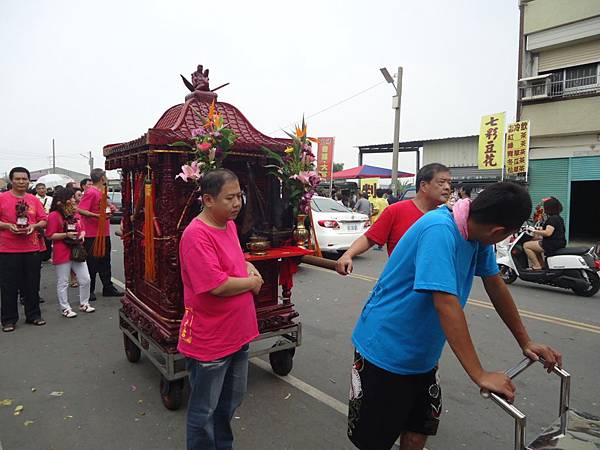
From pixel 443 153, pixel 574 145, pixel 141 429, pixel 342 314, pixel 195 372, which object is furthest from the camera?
pixel 443 153

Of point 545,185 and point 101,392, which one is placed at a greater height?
point 545,185

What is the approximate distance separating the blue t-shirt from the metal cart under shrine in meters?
1.55

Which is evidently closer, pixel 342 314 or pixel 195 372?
pixel 195 372

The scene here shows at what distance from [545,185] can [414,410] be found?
47.0 ft

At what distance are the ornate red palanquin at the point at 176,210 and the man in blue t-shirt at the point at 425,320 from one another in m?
1.57

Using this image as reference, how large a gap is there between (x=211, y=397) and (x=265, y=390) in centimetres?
139

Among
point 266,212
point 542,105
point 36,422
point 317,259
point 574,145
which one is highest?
point 542,105

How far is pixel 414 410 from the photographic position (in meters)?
2.08

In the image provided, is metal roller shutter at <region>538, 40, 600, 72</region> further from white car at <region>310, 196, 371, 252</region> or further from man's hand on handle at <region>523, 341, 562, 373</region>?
man's hand on handle at <region>523, 341, 562, 373</region>

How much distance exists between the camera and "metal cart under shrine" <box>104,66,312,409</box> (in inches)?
128

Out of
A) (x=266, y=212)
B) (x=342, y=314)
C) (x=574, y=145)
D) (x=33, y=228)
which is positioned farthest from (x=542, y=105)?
(x=33, y=228)

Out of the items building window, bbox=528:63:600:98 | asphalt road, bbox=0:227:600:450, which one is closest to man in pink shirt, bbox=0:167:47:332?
asphalt road, bbox=0:227:600:450

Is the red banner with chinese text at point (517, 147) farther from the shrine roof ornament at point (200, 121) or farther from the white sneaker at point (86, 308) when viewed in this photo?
the white sneaker at point (86, 308)

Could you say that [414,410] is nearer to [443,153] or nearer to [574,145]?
[574,145]
